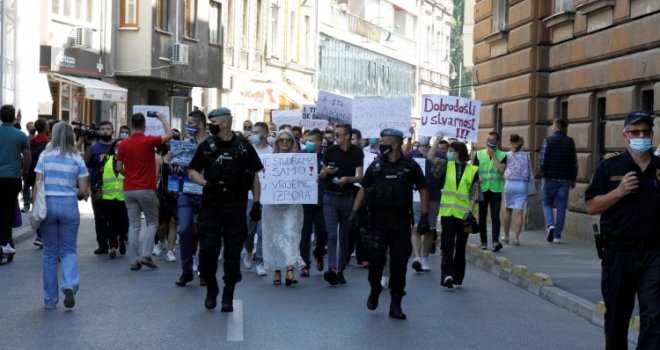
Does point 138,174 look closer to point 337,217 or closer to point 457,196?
point 337,217

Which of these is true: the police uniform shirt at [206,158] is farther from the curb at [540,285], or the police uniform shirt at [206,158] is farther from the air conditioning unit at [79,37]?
the air conditioning unit at [79,37]

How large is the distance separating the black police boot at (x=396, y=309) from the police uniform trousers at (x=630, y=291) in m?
3.76

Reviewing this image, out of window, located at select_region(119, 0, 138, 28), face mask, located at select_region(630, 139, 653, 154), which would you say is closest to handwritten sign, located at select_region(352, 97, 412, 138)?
face mask, located at select_region(630, 139, 653, 154)

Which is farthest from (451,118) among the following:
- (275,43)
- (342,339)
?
(275,43)

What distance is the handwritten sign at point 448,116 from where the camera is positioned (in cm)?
1817

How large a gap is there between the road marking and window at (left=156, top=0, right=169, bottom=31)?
27698 mm

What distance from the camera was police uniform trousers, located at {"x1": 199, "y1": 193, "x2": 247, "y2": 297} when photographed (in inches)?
491

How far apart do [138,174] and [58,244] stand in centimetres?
326

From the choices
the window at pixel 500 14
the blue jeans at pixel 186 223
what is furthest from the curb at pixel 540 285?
the window at pixel 500 14

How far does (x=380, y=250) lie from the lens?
12.6m

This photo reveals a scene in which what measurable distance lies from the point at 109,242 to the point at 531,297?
6.07 m

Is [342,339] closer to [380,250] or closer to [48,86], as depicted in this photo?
[380,250]

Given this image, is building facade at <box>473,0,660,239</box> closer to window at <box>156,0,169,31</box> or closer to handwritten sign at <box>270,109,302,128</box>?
handwritten sign at <box>270,109,302,128</box>

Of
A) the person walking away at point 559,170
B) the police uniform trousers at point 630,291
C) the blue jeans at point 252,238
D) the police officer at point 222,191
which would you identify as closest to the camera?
the police uniform trousers at point 630,291
